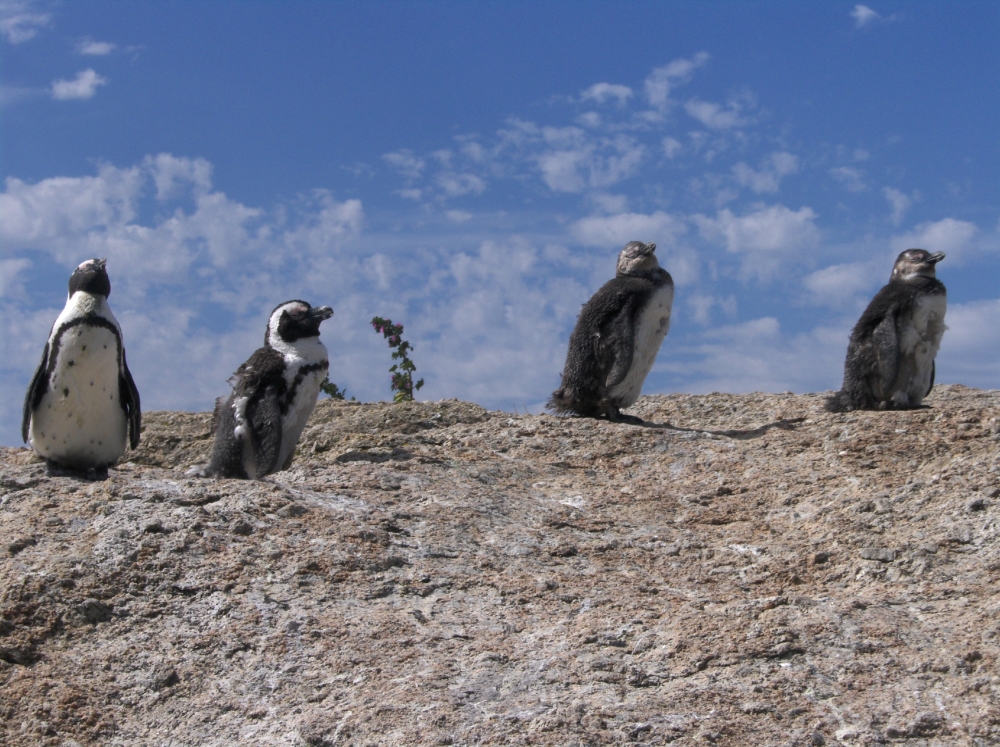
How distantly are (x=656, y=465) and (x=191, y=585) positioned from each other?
3.07 meters

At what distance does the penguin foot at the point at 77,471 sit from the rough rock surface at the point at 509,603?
223 millimetres

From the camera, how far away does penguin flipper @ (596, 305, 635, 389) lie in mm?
8078

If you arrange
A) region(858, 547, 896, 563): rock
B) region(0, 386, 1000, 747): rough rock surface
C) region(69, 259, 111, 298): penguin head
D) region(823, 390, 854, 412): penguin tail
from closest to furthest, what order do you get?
region(0, 386, 1000, 747): rough rock surface < region(858, 547, 896, 563): rock < region(69, 259, 111, 298): penguin head < region(823, 390, 854, 412): penguin tail

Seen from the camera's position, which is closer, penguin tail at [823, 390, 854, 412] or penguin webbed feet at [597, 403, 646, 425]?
penguin webbed feet at [597, 403, 646, 425]

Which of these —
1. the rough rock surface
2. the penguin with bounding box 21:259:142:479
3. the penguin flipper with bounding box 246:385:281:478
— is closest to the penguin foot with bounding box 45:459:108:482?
the penguin with bounding box 21:259:142:479

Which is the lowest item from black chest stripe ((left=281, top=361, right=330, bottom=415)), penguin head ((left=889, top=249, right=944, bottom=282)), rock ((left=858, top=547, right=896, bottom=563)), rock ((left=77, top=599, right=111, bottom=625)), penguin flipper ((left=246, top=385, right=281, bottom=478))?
rock ((left=77, top=599, right=111, bottom=625))

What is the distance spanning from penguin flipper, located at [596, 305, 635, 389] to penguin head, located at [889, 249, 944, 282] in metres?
2.24

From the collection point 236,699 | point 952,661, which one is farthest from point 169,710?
point 952,661

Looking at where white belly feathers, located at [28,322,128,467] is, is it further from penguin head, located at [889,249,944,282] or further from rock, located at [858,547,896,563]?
penguin head, located at [889,249,944,282]

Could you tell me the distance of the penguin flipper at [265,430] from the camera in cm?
665

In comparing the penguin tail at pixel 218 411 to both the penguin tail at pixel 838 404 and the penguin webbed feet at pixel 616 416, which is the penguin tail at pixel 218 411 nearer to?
the penguin webbed feet at pixel 616 416

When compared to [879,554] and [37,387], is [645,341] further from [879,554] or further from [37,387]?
[37,387]

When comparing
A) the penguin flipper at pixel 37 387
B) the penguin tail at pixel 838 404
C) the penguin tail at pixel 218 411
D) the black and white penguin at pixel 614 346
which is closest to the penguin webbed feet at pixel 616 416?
the black and white penguin at pixel 614 346

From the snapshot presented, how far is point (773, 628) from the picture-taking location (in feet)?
12.0
